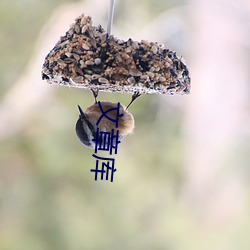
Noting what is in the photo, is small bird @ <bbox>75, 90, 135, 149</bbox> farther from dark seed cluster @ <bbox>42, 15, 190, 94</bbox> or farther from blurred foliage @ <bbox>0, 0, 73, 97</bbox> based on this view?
blurred foliage @ <bbox>0, 0, 73, 97</bbox>

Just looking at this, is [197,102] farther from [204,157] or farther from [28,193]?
[28,193]

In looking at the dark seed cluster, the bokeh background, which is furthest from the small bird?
the bokeh background

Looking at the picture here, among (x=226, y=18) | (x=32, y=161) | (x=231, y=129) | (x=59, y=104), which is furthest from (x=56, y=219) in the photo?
(x=226, y=18)

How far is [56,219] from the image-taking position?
2.86m

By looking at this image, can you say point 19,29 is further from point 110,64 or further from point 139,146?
point 110,64

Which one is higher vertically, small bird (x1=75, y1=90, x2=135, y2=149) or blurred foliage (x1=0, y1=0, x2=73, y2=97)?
blurred foliage (x1=0, y1=0, x2=73, y2=97)

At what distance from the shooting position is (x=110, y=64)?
3.22ft

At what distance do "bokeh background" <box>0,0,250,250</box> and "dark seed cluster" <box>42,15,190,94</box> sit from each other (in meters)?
1.41

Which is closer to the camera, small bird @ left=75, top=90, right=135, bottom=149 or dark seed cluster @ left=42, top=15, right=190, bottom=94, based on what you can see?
dark seed cluster @ left=42, top=15, right=190, bottom=94

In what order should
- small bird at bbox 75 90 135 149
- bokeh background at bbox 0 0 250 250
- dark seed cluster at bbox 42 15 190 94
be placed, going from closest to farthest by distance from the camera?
dark seed cluster at bbox 42 15 190 94 < small bird at bbox 75 90 135 149 < bokeh background at bbox 0 0 250 250

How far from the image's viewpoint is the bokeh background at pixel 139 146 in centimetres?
251

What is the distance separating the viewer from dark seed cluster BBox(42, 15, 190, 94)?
3.20 ft

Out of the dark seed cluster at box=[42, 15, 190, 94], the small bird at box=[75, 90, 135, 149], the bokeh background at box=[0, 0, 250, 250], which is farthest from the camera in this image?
the bokeh background at box=[0, 0, 250, 250]

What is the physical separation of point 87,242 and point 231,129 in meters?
0.97
